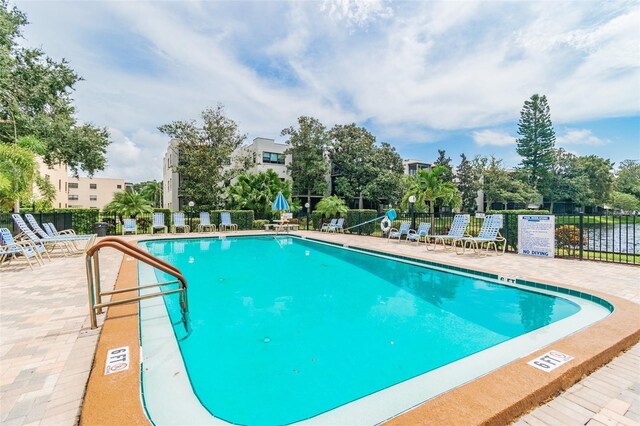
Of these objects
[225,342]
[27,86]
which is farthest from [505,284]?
[27,86]

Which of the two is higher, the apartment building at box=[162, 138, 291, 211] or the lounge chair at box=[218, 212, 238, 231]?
the apartment building at box=[162, 138, 291, 211]

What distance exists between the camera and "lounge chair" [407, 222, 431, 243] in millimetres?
11906

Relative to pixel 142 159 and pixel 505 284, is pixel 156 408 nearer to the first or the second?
pixel 505 284

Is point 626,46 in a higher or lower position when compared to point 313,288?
higher

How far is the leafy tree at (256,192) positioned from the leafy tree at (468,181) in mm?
24734

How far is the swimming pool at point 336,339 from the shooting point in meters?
2.55

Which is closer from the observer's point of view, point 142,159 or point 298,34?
point 298,34

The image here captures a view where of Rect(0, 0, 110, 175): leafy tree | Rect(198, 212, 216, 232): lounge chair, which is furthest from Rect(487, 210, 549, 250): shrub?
Rect(0, 0, 110, 175): leafy tree

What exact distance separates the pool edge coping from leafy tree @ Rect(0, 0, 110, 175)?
17843mm

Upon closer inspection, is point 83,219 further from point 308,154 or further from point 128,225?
point 308,154

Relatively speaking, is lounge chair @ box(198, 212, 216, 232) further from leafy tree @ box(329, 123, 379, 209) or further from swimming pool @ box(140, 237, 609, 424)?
leafy tree @ box(329, 123, 379, 209)

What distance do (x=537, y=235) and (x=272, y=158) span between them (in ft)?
88.9

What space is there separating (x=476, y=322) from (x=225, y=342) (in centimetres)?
357

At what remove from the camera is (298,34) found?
36.2 feet
